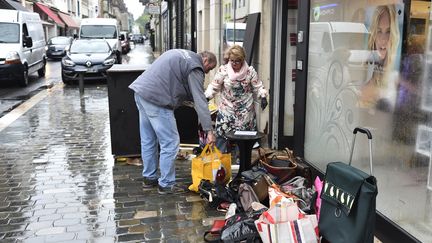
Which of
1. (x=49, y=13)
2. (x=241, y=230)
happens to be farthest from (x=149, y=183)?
(x=49, y=13)

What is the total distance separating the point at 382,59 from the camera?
3.77 m

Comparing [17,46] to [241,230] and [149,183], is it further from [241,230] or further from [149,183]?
[241,230]

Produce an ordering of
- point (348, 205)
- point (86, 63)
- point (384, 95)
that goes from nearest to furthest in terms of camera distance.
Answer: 1. point (348, 205)
2. point (384, 95)
3. point (86, 63)

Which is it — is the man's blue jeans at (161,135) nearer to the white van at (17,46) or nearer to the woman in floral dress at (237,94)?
the woman in floral dress at (237,94)

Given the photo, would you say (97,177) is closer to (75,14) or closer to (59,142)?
(59,142)

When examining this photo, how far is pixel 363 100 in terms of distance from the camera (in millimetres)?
4121

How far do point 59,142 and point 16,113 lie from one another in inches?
125

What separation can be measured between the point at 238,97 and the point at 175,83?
3.24ft

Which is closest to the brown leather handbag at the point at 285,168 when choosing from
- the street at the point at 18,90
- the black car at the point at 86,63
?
the street at the point at 18,90

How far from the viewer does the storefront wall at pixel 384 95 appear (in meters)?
3.27

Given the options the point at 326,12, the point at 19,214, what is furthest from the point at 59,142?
the point at 326,12

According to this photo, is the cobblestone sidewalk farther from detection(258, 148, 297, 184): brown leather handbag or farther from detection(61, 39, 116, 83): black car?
detection(61, 39, 116, 83): black car

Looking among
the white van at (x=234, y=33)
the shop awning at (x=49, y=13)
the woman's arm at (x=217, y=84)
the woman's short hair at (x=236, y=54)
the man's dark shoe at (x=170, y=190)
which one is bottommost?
the man's dark shoe at (x=170, y=190)

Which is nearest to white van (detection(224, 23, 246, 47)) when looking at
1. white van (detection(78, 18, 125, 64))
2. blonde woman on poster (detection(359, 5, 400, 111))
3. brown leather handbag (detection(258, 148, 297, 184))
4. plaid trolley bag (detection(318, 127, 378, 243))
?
brown leather handbag (detection(258, 148, 297, 184))
